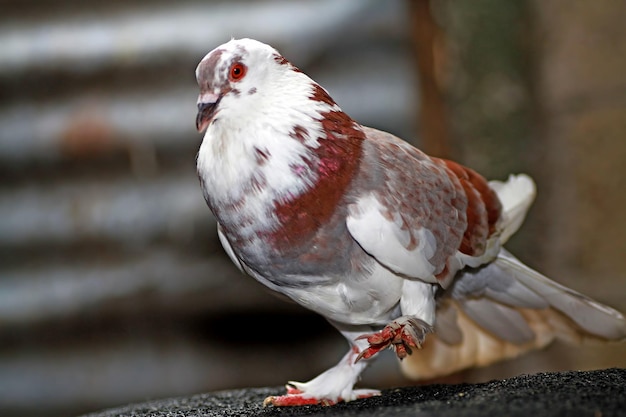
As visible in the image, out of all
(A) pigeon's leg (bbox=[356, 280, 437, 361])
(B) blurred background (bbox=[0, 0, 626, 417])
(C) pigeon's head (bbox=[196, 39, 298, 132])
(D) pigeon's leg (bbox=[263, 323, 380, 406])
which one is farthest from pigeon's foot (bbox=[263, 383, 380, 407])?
(B) blurred background (bbox=[0, 0, 626, 417])

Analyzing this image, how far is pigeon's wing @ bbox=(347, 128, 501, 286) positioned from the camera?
7.07ft

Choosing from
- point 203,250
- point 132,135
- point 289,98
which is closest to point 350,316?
point 289,98

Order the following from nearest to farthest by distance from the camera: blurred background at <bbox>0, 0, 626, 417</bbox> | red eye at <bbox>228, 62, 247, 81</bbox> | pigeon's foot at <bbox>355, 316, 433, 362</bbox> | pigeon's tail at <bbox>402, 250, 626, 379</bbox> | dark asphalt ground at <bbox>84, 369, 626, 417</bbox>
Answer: dark asphalt ground at <bbox>84, 369, 626, 417</bbox> → pigeon's foot at <bbox>355, 316, 433, 362</bbox> → red eye at <bbox>228, 62, 247, 81</bbox> → pigeon's tail at <bbox>402, 250, 626, 379</bbox> → blurred background at <bbox>0, 0, 626, 417</bbox>

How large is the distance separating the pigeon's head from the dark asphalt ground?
877mm

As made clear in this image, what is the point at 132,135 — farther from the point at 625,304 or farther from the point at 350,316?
the point at 625,304

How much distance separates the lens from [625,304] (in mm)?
4203

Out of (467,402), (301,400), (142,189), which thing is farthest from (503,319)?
(142,189)

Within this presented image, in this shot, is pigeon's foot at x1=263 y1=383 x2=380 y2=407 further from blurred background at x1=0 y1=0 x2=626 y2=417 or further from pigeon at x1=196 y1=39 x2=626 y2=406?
blurred background at x1=0 y1=0 x2=626 y2=417

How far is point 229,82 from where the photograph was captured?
2152mm

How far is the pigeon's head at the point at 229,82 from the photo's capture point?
7.01ft

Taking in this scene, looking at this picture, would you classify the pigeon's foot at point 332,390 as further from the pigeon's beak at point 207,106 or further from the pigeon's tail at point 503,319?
the pigeon's beak at point 207,106

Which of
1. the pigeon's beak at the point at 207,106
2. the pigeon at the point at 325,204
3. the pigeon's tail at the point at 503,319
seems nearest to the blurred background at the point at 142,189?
the pigeon's tail at the point at 503,319

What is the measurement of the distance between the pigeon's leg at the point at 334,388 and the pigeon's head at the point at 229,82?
88cm

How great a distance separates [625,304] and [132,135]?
278cm
